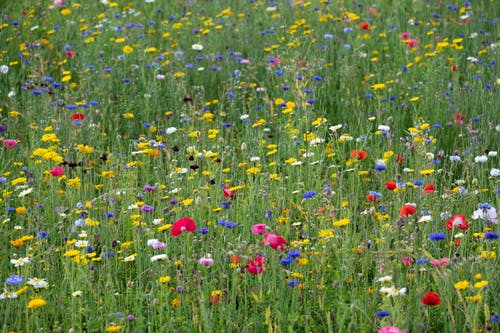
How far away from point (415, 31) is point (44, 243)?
3773mm

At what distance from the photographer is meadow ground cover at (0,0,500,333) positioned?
2.83 meters

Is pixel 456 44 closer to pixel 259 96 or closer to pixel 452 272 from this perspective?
pixel 259 96

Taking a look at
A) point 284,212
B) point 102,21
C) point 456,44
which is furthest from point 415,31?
point 284,212

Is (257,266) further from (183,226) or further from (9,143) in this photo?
(9,143)

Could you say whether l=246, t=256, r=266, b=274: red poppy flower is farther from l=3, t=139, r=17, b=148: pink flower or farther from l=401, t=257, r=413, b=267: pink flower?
l=3, t=139, r=17, b=148: pink flower

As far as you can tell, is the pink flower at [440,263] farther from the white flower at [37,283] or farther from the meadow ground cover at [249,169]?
the white flower at [37,283]

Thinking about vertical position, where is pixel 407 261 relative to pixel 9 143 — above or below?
below

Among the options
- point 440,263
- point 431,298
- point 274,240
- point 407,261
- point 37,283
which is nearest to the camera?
point 431,298

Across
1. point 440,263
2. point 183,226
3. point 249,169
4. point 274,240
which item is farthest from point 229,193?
point 440,263

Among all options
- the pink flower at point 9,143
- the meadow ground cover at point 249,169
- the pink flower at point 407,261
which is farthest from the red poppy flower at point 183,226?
the pink flower at point 9,143

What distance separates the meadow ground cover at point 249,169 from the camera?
283 cm

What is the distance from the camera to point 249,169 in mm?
3758

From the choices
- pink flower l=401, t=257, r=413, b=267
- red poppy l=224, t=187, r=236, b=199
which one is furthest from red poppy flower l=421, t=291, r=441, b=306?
red poppy l=224, t=187, r=236, b=199

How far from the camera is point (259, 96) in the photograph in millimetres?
5375
